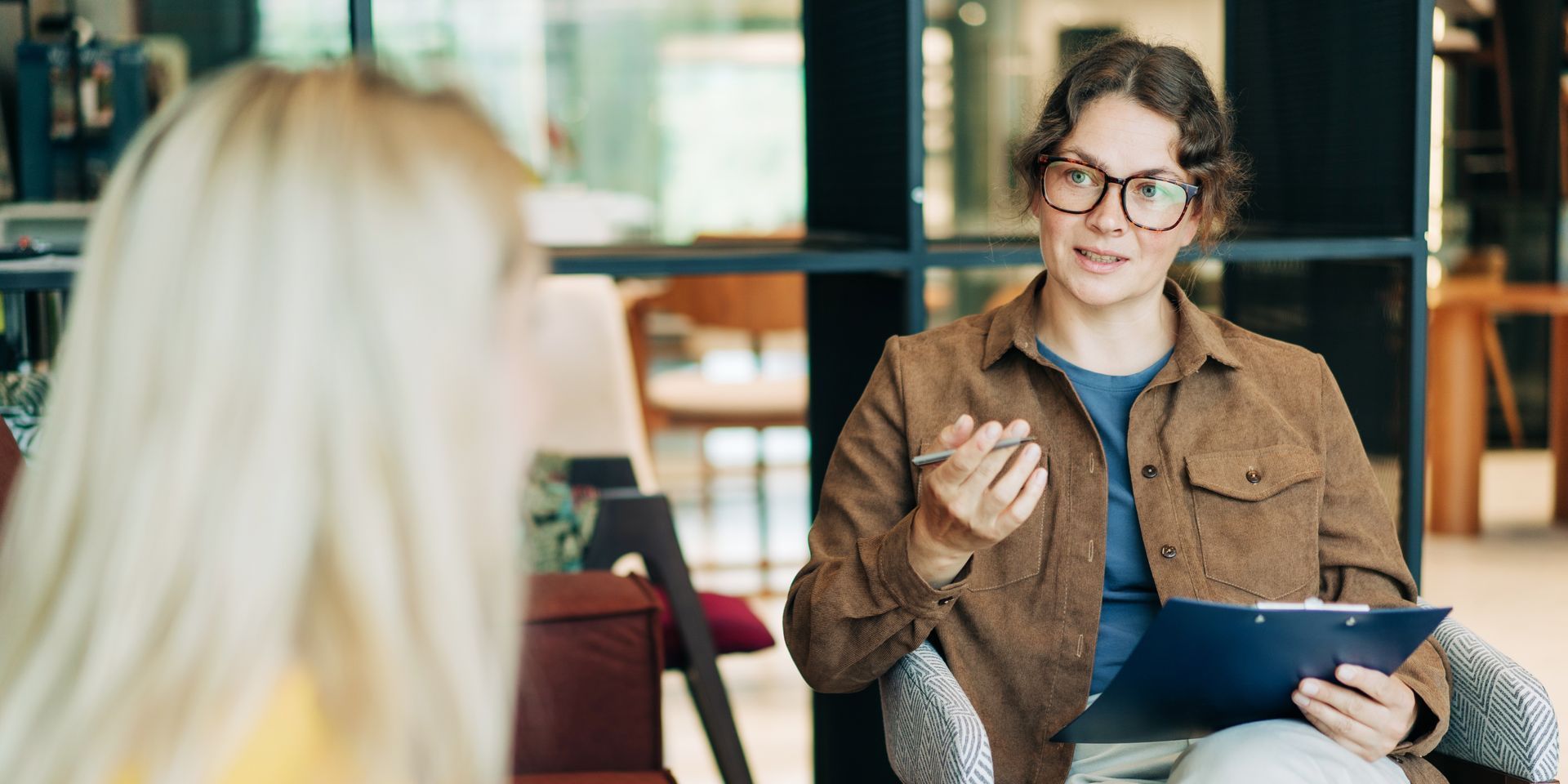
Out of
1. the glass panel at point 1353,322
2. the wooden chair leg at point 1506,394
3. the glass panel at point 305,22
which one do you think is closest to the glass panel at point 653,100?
the glass panel at point 305,22

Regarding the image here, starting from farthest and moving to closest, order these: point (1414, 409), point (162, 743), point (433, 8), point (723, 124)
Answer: point (723, 124), point (433, 8), point (1414, 409), point (162, 743)

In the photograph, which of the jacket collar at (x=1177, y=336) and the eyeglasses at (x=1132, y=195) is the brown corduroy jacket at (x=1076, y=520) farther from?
the eyeglasses at (x=1132, y=195)

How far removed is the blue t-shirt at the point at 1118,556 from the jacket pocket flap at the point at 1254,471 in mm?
82

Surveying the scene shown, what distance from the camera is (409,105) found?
2.48 feet

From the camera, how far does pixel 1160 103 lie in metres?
1.69

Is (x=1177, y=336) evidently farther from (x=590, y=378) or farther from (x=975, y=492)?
(x=590, y=378)

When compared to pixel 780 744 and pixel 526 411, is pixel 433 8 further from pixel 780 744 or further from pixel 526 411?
pixel 526 411

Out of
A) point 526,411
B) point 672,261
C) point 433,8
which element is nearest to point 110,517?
point 526,411

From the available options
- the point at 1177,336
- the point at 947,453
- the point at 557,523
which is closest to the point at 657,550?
the point at 557,523

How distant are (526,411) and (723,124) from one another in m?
6.76

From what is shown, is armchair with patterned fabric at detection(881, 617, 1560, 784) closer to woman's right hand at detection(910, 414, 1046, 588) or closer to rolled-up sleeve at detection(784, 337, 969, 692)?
rolled-up sleeve at detection(784, 337, 969, 692)

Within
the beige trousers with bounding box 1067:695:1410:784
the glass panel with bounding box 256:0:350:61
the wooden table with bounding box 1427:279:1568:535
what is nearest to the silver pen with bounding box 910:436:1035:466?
the beige trousers with bounding box 1067:695:1410:784

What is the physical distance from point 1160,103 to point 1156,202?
0.37 ft

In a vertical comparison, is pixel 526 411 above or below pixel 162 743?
above
